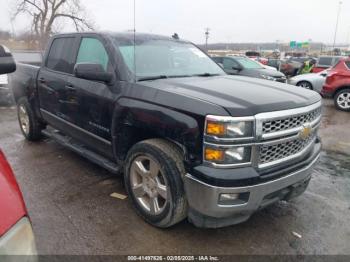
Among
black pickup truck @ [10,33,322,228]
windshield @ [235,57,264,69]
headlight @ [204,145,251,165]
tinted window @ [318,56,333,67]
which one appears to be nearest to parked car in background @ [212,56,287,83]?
windshield @ [235,57,264,69]

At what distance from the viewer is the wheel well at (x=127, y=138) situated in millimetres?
2928

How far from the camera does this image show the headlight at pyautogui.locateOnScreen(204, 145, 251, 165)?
227 cm

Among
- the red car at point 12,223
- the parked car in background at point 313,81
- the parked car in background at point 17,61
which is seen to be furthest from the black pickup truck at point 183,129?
the parked car in background at point 313,81

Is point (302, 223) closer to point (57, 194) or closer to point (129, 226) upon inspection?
point (129, 226)

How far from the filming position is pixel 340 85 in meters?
9.45

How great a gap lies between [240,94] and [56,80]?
107 inches

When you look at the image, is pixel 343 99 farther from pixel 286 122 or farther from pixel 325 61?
pixel 286 122

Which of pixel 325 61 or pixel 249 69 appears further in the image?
pixel 325 61

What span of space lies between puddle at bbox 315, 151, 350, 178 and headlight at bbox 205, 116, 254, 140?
2.77 meters

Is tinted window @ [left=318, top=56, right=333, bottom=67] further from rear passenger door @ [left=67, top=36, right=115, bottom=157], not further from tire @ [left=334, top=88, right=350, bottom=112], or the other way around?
rear passenger door @ [left=67, top=36, right=115, bottom=157]

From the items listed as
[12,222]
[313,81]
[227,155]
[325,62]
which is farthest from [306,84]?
[12,222]

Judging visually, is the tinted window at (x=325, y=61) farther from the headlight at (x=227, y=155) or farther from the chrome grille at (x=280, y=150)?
the headlight at (x=227, y=155)

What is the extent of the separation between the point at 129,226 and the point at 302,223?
175 cm

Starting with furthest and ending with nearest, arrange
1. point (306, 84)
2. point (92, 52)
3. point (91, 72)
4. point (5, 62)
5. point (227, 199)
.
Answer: point (306, 84)
point (92, 52)
point (91, 72)
point (227, 199)
point (5, 62)
